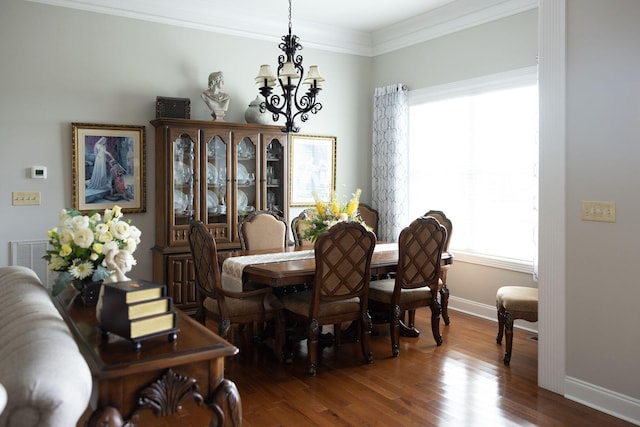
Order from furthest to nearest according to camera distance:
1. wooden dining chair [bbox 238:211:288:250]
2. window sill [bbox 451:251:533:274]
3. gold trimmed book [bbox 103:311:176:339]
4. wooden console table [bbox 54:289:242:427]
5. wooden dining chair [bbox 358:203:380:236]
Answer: wooden dining chair [bbox 358:203:380:236]
window sill [bbox 451:251:533:274]
wooden dining chair [bbox 238:211:288:250]
gold trimmed book [bbox 103:311:176:339]
wooden console table [bbox 54:289:242:427]

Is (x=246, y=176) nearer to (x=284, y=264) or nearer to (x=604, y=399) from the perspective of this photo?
(x=284, y=264)

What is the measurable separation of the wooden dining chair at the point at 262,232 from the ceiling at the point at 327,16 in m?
2.11

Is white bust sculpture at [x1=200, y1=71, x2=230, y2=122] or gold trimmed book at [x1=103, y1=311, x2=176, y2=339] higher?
white bust sculpture at [x1=200, y1=71, x2=230, y2=122]

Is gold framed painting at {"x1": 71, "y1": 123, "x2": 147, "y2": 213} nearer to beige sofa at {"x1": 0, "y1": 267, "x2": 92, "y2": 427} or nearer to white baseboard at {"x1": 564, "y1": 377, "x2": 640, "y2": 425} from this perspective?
beige sofa at {"x1": 0, "y1": 267, "x2": 92, "y2": 427}

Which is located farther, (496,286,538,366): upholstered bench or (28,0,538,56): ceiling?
(28,0,538,56): ceiling

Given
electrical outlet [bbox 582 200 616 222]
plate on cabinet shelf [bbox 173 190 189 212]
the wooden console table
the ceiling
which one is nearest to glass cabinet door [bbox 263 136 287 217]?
plate on cabinet shelf [bbox 173 190 189 212]

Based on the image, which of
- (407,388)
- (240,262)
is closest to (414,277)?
(407,388)

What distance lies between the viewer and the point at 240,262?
12.5 feet

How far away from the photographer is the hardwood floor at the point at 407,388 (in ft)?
9.50

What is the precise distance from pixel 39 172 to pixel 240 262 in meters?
2.11

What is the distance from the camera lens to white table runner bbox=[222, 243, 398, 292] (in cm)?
374

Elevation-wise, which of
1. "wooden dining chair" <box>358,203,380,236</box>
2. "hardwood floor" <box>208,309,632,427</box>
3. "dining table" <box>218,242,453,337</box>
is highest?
"wooden dining chair" <box>358,203,380,236</box>

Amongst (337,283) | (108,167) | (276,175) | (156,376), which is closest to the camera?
(156,376)

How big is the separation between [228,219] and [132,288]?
346 centimetres
